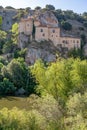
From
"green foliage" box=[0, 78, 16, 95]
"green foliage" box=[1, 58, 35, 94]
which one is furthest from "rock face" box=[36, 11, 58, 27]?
"green foliage" box=[0, 78, 16, 95]

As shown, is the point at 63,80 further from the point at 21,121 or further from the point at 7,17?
the point at 7,17

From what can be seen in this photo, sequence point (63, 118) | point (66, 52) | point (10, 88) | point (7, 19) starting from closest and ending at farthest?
point (63, 118)
point (10, 88)
point (66, 52)
point (7, 19)

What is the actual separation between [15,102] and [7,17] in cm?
5634

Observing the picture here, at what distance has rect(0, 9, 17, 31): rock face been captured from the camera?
4470 inches

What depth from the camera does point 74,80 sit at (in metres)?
50.6

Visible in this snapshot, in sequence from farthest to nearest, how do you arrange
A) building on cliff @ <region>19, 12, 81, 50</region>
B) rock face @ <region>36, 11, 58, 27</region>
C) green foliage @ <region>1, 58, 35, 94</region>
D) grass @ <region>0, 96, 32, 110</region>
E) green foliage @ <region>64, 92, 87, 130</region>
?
rock face @ <region>36, 11, 58, 27</region> → building on cliff @ <region>19, 12, 81, 50</region> → green foliage @ <region>1, 58, 35, 94</region> → grass @ <region>0, 96, 32, 110</region> → green foliage @ <region>64, 92, 87, 130</region>

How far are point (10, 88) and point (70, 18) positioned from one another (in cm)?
5512

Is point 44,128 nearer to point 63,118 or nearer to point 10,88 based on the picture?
point 63,118

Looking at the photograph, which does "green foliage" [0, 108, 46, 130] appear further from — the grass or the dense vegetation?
the grass

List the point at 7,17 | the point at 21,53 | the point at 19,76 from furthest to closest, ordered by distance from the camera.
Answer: the point at 7,17 < the point at 21,53 < the point at 19,76

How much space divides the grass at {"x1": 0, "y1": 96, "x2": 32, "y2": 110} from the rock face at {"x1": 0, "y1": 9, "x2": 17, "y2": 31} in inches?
1799

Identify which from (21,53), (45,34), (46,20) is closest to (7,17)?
(46,20)

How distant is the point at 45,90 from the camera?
5181cm

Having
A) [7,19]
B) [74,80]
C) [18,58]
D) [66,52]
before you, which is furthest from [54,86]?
[7,19]
